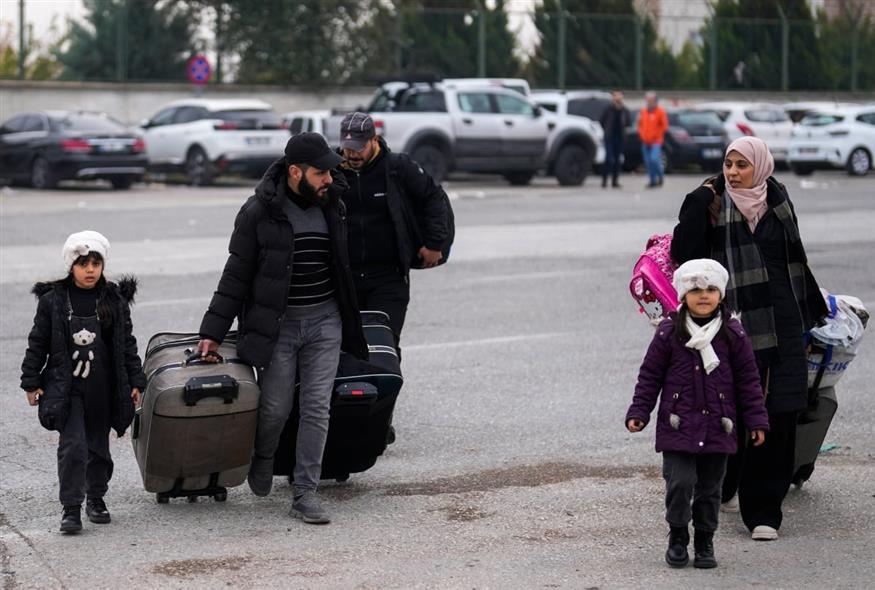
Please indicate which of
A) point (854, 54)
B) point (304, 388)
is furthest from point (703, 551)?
point (854, 54)

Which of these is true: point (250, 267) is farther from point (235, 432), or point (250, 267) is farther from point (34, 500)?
point (34, 500)

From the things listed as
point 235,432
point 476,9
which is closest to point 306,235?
point 235,432

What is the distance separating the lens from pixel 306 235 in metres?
6.33

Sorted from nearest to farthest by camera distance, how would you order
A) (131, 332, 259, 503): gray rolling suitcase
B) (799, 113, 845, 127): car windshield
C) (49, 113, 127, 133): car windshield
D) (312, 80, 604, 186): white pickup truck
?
(131, 332, 259, 503): gray rolling suitcase → (49, 113, 127, 133): car windshield → (312, 80, 604, 186): white pickup truck → (799, 113, 845, 127): car windshield

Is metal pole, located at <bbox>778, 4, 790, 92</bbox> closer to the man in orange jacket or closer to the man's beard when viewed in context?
the man in orange jacket

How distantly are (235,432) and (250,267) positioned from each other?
676mm

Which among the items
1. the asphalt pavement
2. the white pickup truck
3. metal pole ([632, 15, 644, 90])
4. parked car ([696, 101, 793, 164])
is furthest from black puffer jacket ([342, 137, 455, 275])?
metal pole ([632, 15, 644, 90])

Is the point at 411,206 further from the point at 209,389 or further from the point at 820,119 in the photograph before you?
the point at 820,119

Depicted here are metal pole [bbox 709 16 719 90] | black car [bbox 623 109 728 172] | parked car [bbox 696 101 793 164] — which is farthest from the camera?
metal pole [bbox 709 16 719 90]

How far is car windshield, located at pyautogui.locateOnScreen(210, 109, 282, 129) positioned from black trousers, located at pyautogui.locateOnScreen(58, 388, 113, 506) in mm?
21604

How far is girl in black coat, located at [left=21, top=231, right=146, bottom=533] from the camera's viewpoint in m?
6.02

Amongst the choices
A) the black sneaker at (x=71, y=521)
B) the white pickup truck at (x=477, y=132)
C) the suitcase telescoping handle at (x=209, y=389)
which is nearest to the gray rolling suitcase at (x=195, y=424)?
the suitcase telescoping handle at (x=209, y=389)

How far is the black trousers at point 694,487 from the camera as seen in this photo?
5.71 metres

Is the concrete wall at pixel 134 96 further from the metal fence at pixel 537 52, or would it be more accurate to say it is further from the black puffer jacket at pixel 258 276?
the black puffer jacket at pixel 258 276
